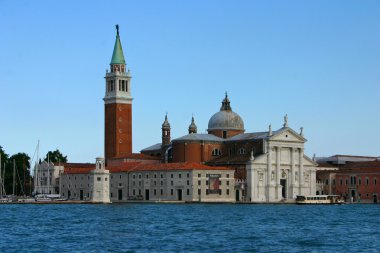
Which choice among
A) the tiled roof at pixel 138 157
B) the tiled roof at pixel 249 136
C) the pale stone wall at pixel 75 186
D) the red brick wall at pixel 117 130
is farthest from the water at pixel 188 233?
the red brick wall at pixel 117 130

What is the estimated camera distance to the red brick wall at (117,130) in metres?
121

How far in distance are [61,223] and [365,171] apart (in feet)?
203

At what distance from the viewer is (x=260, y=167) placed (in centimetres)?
11006

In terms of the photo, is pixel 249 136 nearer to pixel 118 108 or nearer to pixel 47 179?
pixel 118 108

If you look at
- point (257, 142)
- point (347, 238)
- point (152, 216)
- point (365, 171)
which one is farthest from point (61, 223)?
point (365, 171)

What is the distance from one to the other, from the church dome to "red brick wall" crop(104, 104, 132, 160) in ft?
33.5

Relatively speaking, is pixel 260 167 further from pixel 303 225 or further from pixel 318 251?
pixel 318 251

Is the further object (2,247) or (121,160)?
(121,160)

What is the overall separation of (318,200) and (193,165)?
14911 mm

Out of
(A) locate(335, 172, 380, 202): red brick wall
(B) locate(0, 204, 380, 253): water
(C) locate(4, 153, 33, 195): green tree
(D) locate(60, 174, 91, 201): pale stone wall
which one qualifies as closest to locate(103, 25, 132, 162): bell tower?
(D) locate(60, 174, 91, 201): pale stone wall

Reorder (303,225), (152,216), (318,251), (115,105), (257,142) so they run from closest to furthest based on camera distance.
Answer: (318,251) → (303,225) → (152,216) → (257,142) → (115,105)

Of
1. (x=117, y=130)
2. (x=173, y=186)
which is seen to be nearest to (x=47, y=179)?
(x=117, y=130)

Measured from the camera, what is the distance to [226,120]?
122062 millimetres

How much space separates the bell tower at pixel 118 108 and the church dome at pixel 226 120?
1046 cm
